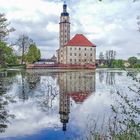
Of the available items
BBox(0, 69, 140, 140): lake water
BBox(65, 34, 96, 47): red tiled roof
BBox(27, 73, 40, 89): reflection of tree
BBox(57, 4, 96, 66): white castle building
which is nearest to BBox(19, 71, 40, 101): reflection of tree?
BBox(27, 73, 40, 89): reflection of tree

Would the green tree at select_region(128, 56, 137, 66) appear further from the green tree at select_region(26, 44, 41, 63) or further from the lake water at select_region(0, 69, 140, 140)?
the green tree at select_region(26, 44, 41, 63)

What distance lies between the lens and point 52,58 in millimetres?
194250

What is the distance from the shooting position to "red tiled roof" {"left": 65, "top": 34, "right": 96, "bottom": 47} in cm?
15112

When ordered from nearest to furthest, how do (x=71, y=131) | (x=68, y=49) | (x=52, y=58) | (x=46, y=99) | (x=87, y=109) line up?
(x=71, y=131)
(x=87, y=109)
(x=46, y=99)
(x=68, y=49)
(x=52, y=58)

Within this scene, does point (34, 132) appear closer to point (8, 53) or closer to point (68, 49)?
point (8, 53)

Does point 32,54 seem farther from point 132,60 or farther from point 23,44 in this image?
point 132,60

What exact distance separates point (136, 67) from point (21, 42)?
368 feet

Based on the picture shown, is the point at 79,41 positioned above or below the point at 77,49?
above

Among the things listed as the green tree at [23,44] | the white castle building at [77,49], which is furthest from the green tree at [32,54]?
the white castle building at [77,49]

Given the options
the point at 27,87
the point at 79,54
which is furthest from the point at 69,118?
the point at 79,54

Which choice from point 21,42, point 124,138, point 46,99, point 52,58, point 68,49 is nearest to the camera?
point 124,138

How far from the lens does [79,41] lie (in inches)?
6043

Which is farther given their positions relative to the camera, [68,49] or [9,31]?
[68,49]

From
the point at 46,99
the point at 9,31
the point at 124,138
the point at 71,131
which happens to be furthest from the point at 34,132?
the point at 9,31
